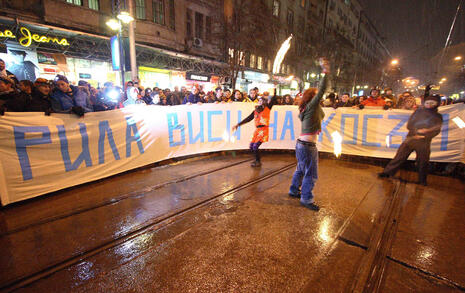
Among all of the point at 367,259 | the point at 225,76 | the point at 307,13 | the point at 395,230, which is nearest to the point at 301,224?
the point at 367,259

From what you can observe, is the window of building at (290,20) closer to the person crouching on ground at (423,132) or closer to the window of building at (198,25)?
the window of building at (198,25)

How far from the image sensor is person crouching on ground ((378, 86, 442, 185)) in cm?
492

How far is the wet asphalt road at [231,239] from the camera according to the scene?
2.26 m

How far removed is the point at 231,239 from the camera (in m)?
2.93

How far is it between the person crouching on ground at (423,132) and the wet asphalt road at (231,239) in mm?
607

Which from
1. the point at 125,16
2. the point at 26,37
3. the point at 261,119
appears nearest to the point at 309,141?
the point at 261,119

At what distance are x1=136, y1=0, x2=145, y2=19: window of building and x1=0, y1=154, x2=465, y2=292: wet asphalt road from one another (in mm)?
14239

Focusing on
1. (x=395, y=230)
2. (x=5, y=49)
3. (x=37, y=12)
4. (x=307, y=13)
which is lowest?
(x=395, y=230)

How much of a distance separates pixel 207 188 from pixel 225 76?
1653cm

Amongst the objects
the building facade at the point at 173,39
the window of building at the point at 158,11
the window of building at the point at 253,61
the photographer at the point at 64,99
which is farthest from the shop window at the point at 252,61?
the photographer at the point at 64,99

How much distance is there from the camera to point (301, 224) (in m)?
3.33

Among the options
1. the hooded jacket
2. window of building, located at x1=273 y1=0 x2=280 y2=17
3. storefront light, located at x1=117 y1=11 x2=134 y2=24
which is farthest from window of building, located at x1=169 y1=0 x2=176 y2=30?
window of building, located at x1=273 y1=0 x2=280 y2=17

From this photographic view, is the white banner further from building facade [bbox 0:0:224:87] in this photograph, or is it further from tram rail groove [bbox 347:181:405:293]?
building facade [bbox 0:0:224:87]

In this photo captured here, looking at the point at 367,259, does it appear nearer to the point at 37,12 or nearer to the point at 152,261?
the point at 152,261
